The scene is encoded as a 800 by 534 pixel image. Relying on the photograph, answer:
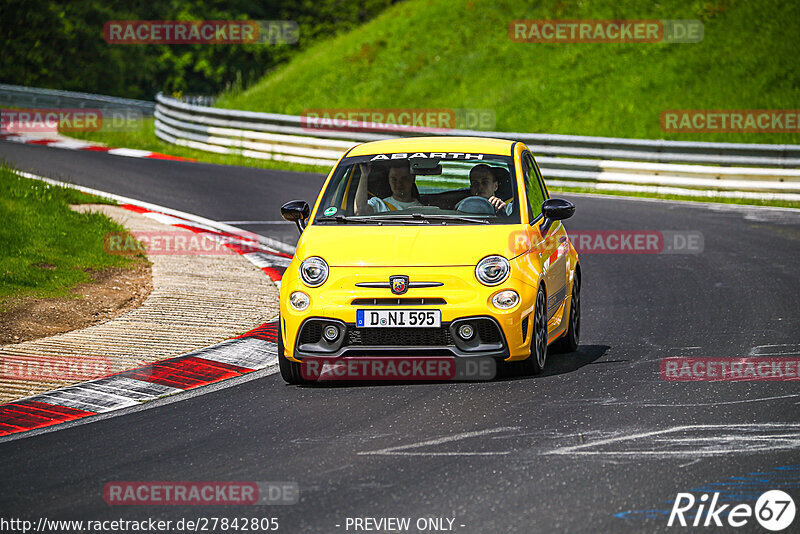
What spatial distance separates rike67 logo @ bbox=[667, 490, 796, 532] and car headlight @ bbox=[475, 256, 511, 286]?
9.07 ft

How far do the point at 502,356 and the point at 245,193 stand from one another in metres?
13.3

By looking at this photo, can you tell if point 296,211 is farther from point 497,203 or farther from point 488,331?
point 488,331

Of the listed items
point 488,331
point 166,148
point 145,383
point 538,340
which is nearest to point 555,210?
point 538,340

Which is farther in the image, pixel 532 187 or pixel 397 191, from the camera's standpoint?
pixel 532 187

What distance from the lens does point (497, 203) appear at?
9297 mm

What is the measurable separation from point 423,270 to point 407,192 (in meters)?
1.44

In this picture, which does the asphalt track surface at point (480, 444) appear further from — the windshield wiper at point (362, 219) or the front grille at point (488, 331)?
the windshield wiper at point (362, 219)

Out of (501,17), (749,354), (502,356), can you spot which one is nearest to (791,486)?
(502,356)

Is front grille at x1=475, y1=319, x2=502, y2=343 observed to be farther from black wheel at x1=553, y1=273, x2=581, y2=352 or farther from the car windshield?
black wheel at x1=553, y1=273, x2=581, y2=352

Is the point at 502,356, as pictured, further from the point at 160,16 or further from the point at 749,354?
the point at 160,16

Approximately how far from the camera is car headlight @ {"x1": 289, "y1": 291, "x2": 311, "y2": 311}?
27.5 feet

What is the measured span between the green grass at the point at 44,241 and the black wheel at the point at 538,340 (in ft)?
17.0

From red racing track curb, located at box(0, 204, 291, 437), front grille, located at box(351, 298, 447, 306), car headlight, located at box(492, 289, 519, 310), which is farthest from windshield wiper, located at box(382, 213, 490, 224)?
red racing track curb, located at box(0, 204, 291, 437)

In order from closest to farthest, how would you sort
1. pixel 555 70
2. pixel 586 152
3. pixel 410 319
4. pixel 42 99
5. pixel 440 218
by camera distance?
pixel 410 319 → pixel 440 218 → pixel 586 152 → pixel 555 70 → pixel 42 99
